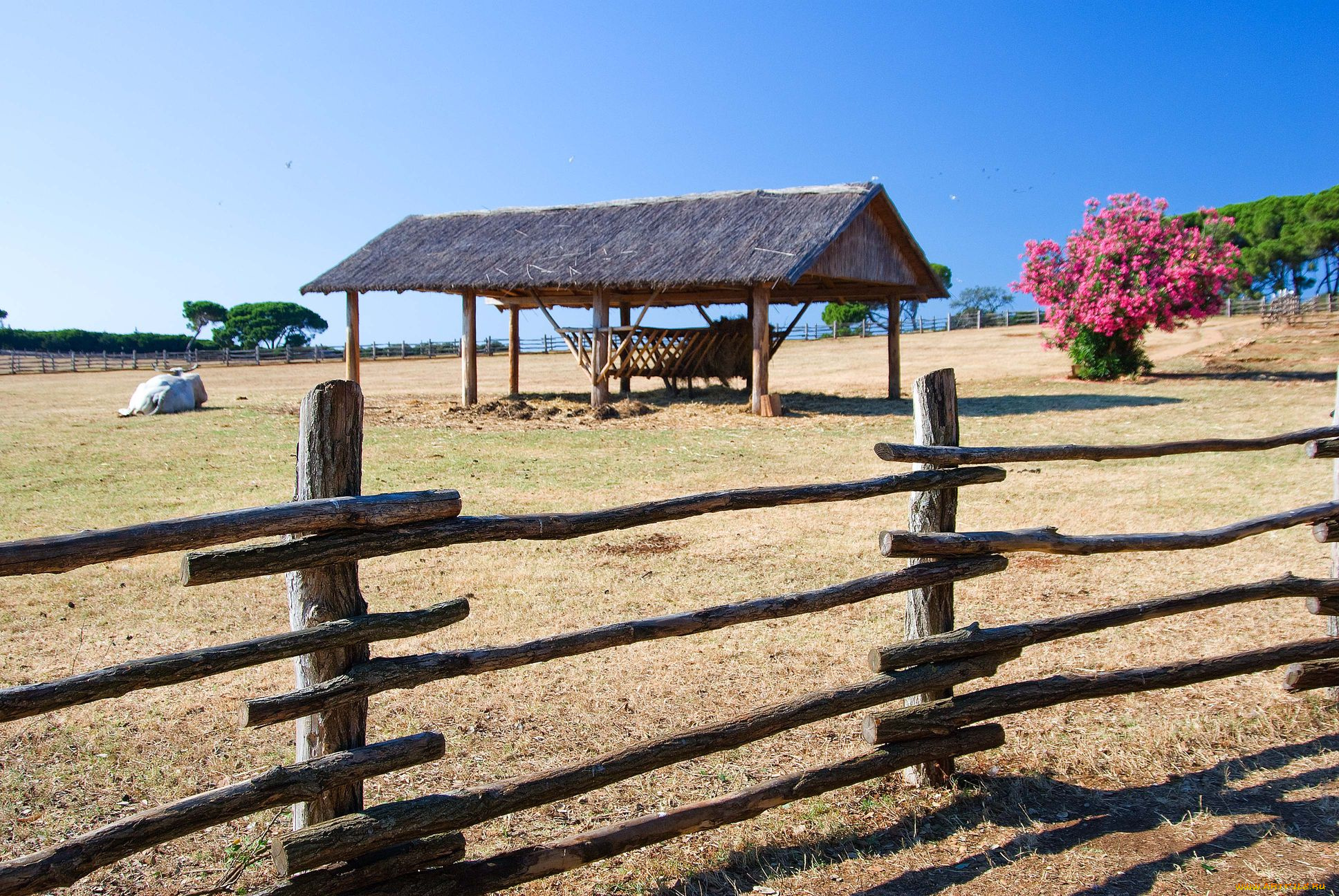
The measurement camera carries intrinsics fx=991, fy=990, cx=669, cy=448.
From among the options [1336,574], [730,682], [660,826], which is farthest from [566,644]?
[1336,574]

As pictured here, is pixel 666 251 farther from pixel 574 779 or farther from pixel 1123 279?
pixel 574 779

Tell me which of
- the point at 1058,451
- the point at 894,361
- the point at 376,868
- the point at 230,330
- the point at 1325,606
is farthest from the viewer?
the point at 230,330

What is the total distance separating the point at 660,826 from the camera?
10.9ft

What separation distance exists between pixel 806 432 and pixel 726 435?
4.18ft

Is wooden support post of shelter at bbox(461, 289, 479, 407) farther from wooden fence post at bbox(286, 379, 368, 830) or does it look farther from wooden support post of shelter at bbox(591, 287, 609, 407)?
wooden fence post at bbox(286, 379, 368, 830)

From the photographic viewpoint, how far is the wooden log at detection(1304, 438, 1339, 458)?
486cm

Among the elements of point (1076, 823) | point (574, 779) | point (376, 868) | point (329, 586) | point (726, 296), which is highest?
point (726, 296)

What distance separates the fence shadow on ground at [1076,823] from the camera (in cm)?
347

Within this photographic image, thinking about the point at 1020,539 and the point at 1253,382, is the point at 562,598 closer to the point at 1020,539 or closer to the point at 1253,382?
the point at 1020,539

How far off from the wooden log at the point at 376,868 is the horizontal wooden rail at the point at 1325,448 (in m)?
4.38

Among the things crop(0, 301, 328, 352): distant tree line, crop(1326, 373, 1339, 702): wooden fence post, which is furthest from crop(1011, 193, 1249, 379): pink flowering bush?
crop(0, 301, 328, 352): distant tree line

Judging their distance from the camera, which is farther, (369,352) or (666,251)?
(369,352)

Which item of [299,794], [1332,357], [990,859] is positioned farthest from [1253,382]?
[299,794]

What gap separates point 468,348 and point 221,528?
59.8 feet
